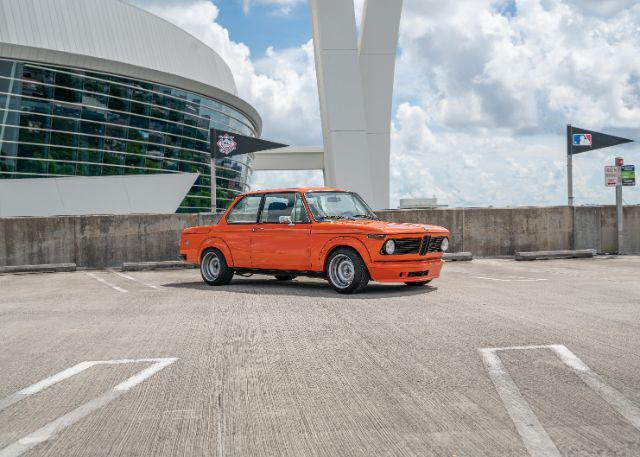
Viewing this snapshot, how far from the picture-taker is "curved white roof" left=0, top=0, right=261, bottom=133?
34.6 metres

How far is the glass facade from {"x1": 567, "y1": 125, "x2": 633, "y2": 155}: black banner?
24.4 meters

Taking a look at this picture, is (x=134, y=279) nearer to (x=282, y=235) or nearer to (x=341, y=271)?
(x=282, y=235)

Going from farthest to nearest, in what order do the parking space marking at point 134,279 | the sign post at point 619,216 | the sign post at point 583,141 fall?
the sign post at point 583,141, the sign post at point 619,216, the parking space marking at point 134,279

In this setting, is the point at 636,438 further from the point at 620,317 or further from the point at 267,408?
the point at 620,317

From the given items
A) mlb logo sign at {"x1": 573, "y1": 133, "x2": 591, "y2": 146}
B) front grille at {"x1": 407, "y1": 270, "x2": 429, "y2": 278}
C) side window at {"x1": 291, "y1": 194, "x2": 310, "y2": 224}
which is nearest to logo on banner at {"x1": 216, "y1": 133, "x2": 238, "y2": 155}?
mlb logo sign at {"x1": 573, "y1": 133, "x2": 591, "y2": 146}

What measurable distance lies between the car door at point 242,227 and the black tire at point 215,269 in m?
0.28

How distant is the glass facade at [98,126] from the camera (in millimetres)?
33594

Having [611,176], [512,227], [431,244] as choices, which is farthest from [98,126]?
[431,244]

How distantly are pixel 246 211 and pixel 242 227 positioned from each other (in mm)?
302

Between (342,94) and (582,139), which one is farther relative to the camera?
(342,94)

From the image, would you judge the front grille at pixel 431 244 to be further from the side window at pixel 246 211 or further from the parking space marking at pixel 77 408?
the parking space marking at pixel 77 408

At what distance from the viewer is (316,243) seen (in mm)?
11188

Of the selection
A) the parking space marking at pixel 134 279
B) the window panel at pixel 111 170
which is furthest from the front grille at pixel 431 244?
the window panel at pixel 111 170

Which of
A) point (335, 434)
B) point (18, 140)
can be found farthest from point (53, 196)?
point (335, 434)
